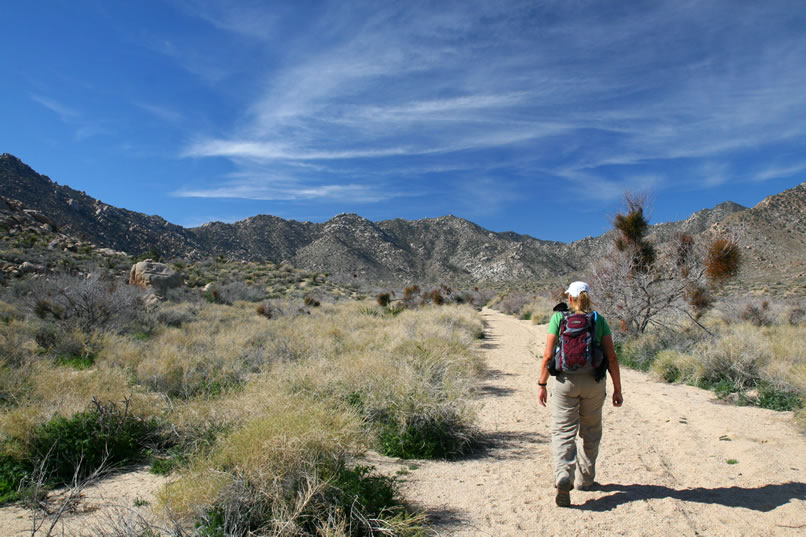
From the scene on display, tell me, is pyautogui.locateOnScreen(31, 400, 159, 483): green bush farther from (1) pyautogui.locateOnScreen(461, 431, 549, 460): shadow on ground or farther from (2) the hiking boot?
(2) the hiking boot

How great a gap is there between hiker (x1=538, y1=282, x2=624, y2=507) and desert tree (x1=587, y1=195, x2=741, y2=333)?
32.7 feet

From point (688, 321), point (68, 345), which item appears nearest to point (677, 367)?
point (688, 321)

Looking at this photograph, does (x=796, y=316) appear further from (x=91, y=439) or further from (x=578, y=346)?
(x=91, y=439)

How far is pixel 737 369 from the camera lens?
334 inches

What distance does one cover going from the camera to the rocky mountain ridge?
123 feet

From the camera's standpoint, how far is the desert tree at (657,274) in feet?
41.9

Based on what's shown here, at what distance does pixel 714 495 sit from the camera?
14.0 ft

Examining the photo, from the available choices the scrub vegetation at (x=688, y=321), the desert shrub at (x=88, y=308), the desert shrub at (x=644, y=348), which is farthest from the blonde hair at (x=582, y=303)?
the desert shrub at (x=88, y=308)

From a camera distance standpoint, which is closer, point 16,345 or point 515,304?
point 16,345

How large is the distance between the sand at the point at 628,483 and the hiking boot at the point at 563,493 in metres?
0.06

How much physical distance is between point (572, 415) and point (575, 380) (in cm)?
33

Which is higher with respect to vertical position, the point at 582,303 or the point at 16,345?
the point at 582,303

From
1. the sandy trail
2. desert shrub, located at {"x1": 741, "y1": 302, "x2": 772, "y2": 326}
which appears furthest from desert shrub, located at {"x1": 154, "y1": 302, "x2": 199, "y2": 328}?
desert shrub, located at {"x1": 741, "y1": 302, "x2": 772, "y2": 326}

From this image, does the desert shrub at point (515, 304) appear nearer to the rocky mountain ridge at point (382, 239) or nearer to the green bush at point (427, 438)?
the rocky mountain ridge at point (382, 239)
